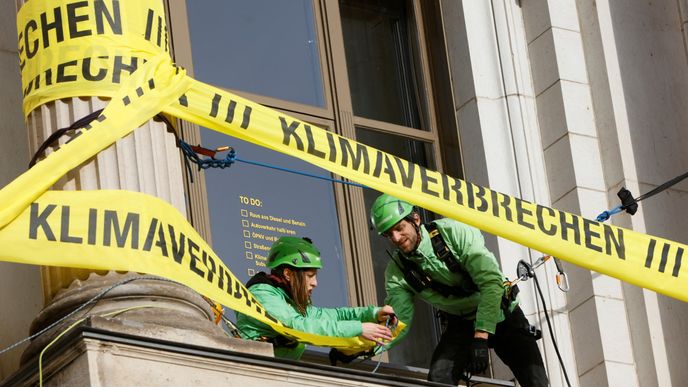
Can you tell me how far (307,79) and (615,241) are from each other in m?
3.45

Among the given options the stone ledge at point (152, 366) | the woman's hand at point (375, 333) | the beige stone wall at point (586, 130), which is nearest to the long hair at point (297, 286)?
the woman's hand at point (375, 333)

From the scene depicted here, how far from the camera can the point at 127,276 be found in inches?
443

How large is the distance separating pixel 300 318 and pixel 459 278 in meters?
1.36

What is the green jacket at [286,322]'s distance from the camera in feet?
42.1

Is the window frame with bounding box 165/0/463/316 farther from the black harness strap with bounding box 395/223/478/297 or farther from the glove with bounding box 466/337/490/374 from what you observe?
the glove with bounding box 466/337/490/374

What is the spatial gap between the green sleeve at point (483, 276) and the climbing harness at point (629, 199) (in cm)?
181

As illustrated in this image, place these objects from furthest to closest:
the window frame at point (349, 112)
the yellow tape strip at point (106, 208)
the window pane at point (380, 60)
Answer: the window pane at point (380, 60) → the window frame at point (349, 112) → the yellow tape strip at point (106, 208)

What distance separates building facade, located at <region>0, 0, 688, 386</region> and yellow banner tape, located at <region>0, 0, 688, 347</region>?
7.37 feet

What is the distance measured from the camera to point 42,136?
11695 millimetres

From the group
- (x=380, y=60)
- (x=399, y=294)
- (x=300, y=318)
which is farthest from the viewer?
(x=380, y=60)

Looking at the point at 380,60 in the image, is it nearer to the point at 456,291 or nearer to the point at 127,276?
the point at 456,291

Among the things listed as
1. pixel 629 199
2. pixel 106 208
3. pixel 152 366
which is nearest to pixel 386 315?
pixel 106 208

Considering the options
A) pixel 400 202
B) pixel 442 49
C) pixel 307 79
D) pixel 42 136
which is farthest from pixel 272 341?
pixel 442 49

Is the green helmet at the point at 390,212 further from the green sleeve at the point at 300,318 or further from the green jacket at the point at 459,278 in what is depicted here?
the green sleeve at the point at 300,318
